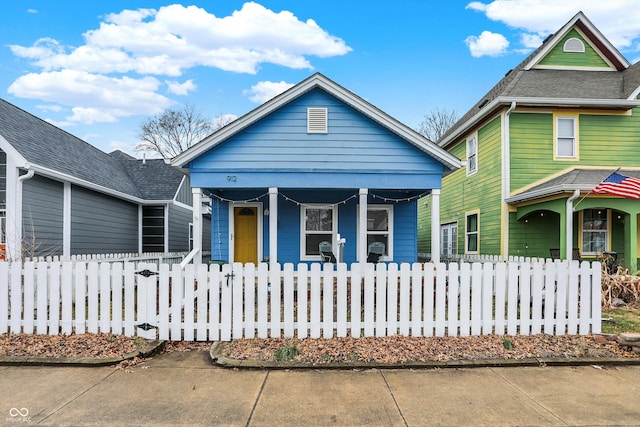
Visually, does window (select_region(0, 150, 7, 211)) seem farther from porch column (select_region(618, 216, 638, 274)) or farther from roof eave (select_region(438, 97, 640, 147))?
porch column (select_region(618, 216, 638, 274))

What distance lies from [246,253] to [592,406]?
9.20m

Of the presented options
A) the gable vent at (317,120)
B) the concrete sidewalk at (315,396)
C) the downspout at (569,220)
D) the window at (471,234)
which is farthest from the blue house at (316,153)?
the concrete sidewalk at (315,396)

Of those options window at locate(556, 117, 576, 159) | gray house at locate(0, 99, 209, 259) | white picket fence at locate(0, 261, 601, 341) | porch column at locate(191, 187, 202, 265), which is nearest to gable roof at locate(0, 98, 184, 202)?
gray house at locate(0, 99, 209, 259)

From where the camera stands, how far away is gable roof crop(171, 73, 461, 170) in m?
9.23

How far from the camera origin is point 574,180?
9742mm

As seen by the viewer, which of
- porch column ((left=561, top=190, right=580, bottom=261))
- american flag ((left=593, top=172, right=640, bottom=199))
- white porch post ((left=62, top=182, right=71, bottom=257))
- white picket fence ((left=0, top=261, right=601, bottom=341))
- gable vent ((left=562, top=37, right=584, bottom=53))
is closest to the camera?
white picket fence ((left=0, top=261, right=601, bottom=341))

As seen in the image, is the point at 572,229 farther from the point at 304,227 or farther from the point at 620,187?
the point at 304,227

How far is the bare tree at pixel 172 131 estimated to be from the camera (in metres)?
33.3

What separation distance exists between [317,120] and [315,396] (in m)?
7.21

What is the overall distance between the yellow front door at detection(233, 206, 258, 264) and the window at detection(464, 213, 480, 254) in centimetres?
769

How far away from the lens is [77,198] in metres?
11.6

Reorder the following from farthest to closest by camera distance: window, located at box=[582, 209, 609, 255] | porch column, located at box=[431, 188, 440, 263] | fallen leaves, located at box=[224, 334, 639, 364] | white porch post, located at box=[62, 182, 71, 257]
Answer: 1. window, located at box=[582, 209, 609, 255]
2. white porch post, located at box=[62, 182, 71, 257]
3. porch column, located at box=[431, 188, 440, 263]
4. fallen leaves, located at box=[224, 334, 639, 364]

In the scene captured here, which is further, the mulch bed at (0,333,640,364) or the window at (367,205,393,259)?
the window at (367,205,393,259)

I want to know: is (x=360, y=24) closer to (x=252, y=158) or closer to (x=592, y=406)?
(x=252, y=158)
